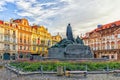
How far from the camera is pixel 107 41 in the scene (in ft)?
224

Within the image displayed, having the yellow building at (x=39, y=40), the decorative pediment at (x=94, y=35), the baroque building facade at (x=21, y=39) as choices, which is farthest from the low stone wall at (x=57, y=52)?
the yellow building at (x=39, y=40)

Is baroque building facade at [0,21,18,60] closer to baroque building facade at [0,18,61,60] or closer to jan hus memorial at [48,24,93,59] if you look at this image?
baroque building facade at [0,18,61,60]

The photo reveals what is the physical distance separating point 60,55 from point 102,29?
159ft

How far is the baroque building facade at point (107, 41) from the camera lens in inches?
2507

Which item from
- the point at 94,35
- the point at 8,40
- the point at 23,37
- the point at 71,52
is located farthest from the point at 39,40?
the point at 71,52

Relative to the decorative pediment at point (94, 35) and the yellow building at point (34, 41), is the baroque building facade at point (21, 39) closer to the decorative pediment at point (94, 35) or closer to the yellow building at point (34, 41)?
the yellow building at point (34, 41)

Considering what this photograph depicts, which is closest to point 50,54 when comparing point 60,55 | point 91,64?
A: point 60,55

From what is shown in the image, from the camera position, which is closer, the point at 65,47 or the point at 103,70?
the point at 103,70

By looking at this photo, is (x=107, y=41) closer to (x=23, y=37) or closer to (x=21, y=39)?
(x=23, y=37)

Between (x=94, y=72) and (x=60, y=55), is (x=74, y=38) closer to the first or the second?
(x=60, y=55)

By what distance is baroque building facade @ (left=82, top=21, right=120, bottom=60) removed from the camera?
63.7 metres

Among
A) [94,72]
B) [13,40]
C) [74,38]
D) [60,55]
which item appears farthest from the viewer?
[13,40]

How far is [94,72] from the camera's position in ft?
64.6

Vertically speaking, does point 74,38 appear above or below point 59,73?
above
